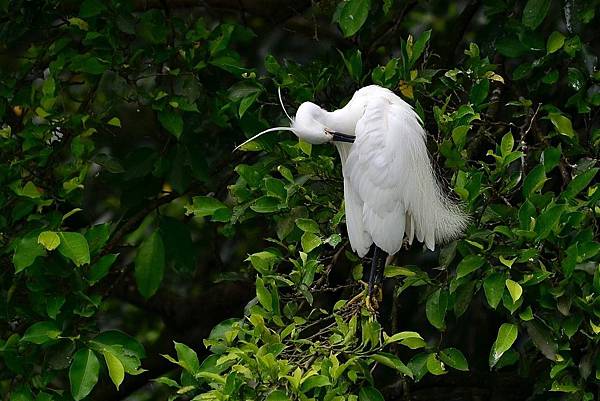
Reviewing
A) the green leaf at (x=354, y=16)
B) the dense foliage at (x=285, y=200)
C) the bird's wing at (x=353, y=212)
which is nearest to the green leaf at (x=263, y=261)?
the dense foliage at (x=285, y=200)

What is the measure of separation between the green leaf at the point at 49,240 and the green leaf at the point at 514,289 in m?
0.81

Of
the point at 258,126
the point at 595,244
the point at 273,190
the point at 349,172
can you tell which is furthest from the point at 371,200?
the point at 258,126

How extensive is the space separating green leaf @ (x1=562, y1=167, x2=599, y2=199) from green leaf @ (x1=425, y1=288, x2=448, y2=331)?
0.89 feet

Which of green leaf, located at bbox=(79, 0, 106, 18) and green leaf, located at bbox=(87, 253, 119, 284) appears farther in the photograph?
green leaf, located at bbox=(79, 0, 106, 18)

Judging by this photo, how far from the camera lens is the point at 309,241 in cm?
196

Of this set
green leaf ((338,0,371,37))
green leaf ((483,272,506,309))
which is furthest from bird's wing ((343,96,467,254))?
green leaf ((338,0,371,37))

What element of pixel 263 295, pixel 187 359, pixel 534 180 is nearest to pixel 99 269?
pixel 187 359

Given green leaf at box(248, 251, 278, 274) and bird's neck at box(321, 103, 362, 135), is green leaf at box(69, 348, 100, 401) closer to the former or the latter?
green leaf at box(248, 251, 278, 274)

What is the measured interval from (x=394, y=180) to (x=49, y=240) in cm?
64

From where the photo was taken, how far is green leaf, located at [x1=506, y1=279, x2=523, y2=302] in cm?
177

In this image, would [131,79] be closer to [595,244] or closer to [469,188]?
[469,188]

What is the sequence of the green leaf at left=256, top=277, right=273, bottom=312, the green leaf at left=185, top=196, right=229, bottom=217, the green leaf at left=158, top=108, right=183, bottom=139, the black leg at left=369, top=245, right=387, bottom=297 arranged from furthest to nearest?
the green leaf at left=158, top=108, right=183, bottom=139 → the green leaf at left=185, top=196, right=229, bottom=217 → the black leg at left=369, top=245, right=387, bottom=297 → the green leaf at left=256, top=277, right=273, bottom=312

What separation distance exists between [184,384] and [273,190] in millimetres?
385

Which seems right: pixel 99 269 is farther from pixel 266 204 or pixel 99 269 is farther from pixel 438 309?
pixel 438 309
